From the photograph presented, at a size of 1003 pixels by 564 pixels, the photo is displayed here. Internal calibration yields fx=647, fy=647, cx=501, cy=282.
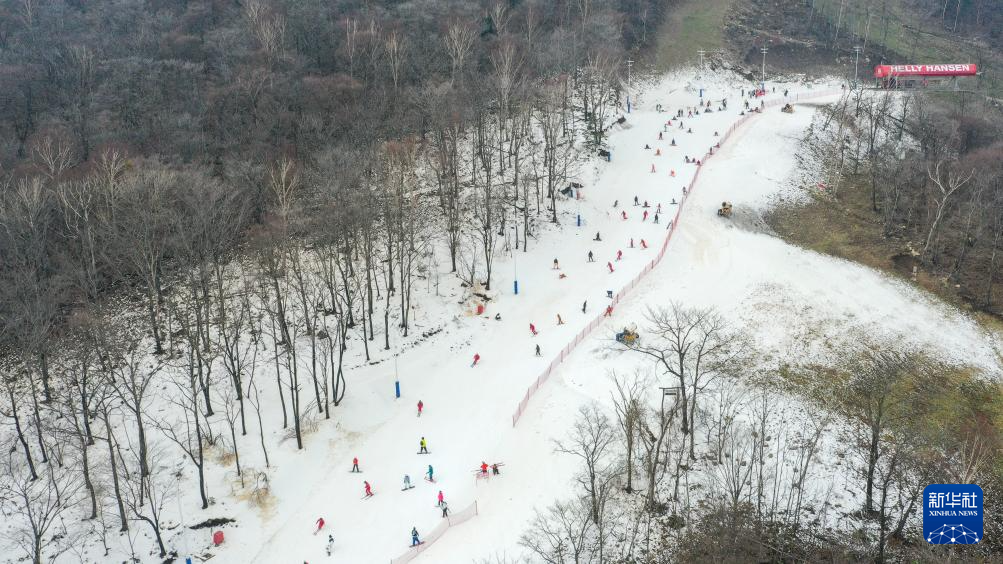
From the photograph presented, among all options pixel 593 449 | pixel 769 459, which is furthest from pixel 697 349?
pixel 593 449

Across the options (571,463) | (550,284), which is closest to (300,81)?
(550,284)

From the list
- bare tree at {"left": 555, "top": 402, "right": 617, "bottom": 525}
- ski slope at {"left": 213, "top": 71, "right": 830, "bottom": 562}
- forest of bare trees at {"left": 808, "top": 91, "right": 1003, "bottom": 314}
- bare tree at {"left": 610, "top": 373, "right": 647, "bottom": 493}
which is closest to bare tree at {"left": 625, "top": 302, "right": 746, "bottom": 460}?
bare tree at {"left": 610, "top": 373, "right": 647, "bottom": 493}

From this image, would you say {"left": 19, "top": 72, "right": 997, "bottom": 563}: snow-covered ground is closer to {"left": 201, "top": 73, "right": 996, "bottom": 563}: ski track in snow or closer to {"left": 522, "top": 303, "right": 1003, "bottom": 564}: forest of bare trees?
{"left": 201, "top": 73, "right": 996, "bottom": 563}: ski track in snow

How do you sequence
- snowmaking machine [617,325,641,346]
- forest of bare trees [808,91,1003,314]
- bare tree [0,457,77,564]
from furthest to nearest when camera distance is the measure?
1. forest of bare trees [808,91,1003,314]
2. snowmaking machine [617,325,641,346]
3. bare tree [0,457,77,564]

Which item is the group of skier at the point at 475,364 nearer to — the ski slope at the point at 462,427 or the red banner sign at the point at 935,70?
the ski slope at the point at 462,427

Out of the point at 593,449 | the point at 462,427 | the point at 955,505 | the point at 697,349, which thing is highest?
the point at 955,505

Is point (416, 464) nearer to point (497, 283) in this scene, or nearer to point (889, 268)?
point (497, 283)

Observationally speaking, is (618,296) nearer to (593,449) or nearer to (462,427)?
(462,427)
